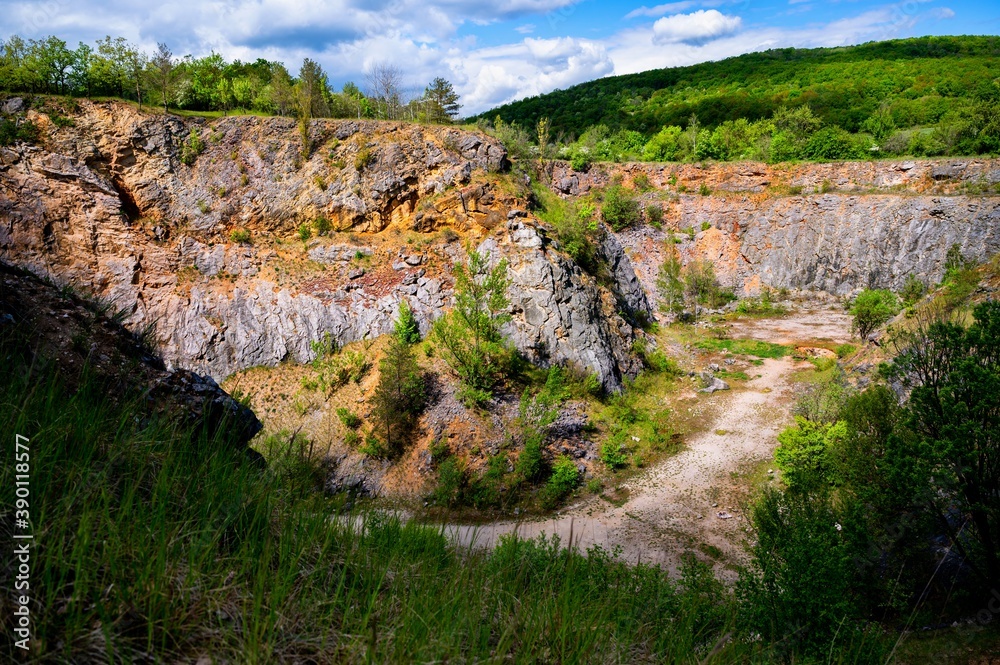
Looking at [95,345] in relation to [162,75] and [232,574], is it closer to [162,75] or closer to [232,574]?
[232,574]

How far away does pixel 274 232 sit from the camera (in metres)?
22.2

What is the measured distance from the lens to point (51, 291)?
5836 mm

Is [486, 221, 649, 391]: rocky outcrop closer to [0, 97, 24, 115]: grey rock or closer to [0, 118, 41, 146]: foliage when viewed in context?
[0, 118, 41, 146]: foliage

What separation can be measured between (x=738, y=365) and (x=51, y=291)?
24.9m

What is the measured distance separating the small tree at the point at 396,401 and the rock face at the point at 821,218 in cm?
2226

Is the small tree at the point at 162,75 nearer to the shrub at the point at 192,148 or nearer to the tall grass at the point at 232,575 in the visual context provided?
the shrub at the point at 192,148

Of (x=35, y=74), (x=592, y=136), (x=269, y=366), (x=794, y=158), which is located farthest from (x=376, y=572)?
(x=592, y=136)

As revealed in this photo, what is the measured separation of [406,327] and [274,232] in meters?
8.35

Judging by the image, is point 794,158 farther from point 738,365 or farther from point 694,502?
point 694,502

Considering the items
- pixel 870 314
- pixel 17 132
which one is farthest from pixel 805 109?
pixel 17 132

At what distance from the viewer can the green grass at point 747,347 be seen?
81.9 feet

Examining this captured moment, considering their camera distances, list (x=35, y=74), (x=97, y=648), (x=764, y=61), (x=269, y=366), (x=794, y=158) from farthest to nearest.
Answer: (x=764, y=61)
(x=794, y=158)
(x=35, y=74)
(x=269, y=366)
(x=97, y=648)

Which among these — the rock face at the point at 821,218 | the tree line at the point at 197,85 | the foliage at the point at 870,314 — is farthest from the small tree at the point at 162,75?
the foliage at the point at 870,314

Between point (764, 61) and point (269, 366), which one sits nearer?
point (269, 366)
